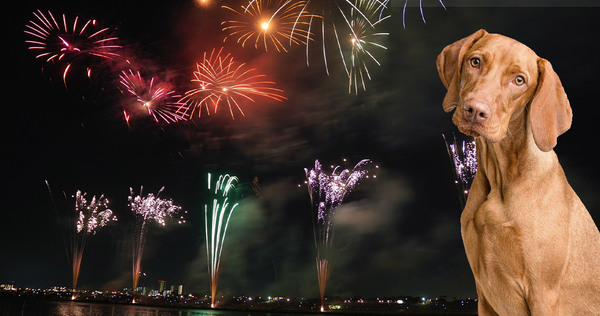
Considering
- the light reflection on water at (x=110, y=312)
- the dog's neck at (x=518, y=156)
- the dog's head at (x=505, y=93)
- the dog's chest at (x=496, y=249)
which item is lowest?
the light reflection on water at (x=110, y=312)

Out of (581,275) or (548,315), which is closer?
(548,315)

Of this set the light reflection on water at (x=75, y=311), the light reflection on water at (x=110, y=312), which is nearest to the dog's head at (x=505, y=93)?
the light reflection on water at (x=75, y=311)

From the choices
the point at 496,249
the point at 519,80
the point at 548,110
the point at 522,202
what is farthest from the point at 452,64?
the point at 496,249

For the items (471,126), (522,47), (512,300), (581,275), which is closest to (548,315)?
(512,300)

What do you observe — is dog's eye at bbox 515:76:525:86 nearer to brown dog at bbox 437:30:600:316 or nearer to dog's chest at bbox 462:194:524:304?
brown dog at bbox 437:30:600:316

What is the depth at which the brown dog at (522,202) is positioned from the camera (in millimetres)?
2197

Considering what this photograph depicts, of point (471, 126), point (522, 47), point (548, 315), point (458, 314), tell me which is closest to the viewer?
point (471, 126)

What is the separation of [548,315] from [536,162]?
79 centimetres

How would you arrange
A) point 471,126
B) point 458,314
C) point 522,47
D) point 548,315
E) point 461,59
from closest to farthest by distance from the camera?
point 471,126
point 548,315
point 522,47
point 461,59
point 458,314

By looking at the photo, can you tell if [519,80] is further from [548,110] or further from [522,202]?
[522,202]

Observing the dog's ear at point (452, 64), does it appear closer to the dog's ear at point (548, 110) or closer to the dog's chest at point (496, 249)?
the dog's ear at point (548, 110)

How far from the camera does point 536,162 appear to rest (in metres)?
2.38

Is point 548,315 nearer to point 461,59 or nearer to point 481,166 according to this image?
point 481,166

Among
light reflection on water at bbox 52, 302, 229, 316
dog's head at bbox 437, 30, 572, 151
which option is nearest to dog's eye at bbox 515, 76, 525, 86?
dog's head at bbox 437, 30, 572, 151
